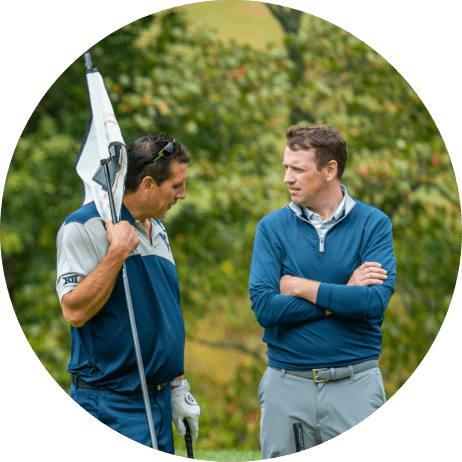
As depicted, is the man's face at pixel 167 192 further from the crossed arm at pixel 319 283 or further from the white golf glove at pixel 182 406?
the white golf glove at pixel 182 406

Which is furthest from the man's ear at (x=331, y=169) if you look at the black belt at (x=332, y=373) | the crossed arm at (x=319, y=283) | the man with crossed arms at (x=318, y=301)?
the black belt at (x=332, y=373)

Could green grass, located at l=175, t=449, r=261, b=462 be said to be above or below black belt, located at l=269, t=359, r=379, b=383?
below

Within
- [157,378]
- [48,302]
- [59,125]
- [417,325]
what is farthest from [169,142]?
[417,325]

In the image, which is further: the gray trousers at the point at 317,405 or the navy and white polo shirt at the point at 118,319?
the gray trousers at the point at 317,405

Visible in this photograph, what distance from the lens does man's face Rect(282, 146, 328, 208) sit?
9.96 feet

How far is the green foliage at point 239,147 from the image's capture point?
18.7ft

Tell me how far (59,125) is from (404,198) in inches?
132

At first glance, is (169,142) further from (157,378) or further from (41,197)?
(41,197)

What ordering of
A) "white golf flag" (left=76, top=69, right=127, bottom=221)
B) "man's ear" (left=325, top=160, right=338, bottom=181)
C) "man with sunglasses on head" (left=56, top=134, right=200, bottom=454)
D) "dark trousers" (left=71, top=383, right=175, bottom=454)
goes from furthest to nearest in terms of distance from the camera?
"man's ear" (left=325, top=160, right=338, bottom=181)
"white golf flag" (left=76, top=69, right=127, bottom=221)
"dark trousers" (left=71, top=383, right=175, bottom=454)
"man with sunglasses on head" (left=56, top=134, right=200, bottom=454)

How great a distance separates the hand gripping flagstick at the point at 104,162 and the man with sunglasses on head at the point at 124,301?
0.06 metres

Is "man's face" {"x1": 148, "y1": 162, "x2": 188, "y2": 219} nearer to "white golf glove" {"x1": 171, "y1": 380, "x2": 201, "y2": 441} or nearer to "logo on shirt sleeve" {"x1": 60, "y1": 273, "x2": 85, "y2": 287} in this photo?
"logo on shirt sleeve" {"x1": 60, "y1": 273, "x2": 85, "y2": 287}

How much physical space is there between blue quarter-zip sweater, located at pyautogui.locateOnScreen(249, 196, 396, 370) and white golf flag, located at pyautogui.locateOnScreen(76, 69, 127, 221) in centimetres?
74

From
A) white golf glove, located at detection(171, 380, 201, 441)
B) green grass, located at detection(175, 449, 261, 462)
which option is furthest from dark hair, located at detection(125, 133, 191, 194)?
green grass, located at detection(175, 449, 261, 462)

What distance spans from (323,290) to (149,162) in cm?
104
